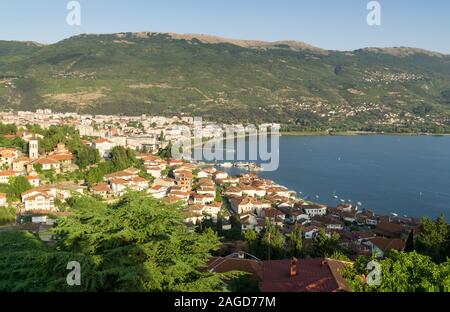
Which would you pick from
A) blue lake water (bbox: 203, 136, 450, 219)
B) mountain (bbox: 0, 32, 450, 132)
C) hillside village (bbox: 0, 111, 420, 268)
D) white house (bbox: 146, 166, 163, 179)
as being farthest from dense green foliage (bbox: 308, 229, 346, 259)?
mountain (bbox: 0, 32, 450, 132)

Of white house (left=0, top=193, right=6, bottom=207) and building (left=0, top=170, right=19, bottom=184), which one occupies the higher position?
building (left=0, top=170, right=19, bottom=184)

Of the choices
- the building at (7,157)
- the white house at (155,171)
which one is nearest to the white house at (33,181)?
the building at (7,157)

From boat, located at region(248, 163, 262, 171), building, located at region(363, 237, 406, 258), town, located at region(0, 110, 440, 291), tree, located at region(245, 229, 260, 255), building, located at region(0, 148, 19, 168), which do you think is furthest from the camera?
boat, located at region(248, 163, 262, 171)

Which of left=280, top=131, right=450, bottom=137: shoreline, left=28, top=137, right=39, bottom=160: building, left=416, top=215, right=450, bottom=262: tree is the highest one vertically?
left=28, top=137, right=39, bottom=160: building

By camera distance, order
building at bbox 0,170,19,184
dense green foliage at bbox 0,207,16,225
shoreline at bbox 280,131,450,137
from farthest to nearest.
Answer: shoreline at bbox 280,131,450,137, building at bbox 0,170,19,184, dense green foliage at bbox 0,207,16,225

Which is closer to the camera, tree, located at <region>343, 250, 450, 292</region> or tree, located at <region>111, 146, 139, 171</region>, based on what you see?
tree, located at <region>343, 250, 450, 292</region>

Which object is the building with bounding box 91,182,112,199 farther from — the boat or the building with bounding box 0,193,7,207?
the boat

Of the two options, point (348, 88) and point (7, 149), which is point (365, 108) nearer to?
point (348, 88)
